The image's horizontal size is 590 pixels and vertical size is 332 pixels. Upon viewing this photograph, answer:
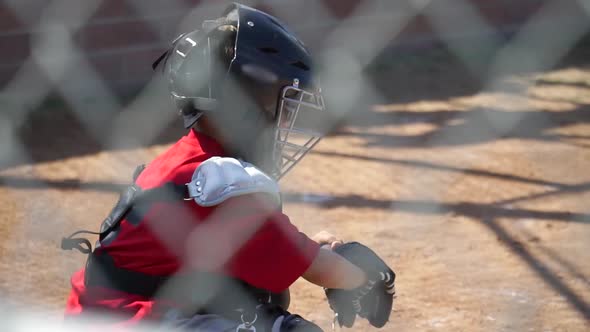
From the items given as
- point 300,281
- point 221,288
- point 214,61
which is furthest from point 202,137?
point 300,281

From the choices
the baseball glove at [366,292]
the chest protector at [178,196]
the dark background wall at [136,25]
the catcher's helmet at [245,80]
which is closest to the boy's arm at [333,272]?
the baseball glove at [366,292]

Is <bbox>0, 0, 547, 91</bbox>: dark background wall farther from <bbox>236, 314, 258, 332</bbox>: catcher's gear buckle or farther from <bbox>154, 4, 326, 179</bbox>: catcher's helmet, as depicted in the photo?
<bbox>236, 314, 258, 332</bbox>: catcher's gear buckle

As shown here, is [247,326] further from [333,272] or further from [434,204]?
[434,204]

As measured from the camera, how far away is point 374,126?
16.4 ft

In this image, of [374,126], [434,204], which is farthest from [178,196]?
[374,126]

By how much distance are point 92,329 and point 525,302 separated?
5.16 feet

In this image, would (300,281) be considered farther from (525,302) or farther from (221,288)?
(221,288)

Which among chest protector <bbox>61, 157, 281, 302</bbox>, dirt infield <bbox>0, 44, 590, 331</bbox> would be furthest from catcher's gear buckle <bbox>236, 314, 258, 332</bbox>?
dirt infield <bbox>0, 44, 590, 331</bbox>

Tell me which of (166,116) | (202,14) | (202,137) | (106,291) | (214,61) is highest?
(214,61)

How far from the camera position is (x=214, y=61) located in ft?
6.95

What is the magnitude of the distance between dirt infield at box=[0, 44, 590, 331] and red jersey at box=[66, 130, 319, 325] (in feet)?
3.17

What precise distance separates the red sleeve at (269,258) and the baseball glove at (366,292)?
264mm

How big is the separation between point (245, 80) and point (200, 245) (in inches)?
15.2

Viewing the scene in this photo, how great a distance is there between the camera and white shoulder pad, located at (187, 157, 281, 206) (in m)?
1.96
